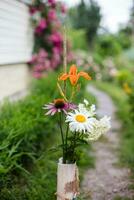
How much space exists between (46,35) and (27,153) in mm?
7418

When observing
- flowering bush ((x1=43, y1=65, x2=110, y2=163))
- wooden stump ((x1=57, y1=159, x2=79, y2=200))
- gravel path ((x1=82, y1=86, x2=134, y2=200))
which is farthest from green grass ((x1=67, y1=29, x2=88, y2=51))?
wooden stump ((x1=57, y1=159, x2=79, y2=200))

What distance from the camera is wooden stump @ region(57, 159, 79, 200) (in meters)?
4.85

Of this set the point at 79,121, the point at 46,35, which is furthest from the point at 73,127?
the point at 46,35

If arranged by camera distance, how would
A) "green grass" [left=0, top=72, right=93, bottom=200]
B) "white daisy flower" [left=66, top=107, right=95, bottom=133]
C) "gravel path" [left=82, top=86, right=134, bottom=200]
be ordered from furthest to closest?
"gravel path" [left=82, top=86, right=134, bottom=200] < "green grass" [left=0, top=72, right=93, bottom=200] < "white daisy flower" [left=66, top=107, right=95, bottom=133]

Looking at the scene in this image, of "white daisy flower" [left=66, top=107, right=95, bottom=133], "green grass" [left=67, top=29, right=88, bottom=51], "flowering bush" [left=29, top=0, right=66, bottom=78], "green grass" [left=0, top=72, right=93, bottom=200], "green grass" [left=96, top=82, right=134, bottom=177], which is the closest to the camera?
"white daisy flower" [left=66, top=107, right=95, bottom=133]

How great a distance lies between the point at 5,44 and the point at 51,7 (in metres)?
3.32

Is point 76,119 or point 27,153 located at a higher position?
point 76,119

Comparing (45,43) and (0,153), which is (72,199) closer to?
(0,153)

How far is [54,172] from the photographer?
6395 millimetres

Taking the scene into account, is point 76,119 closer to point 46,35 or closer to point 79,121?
point 79,121

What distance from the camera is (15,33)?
33.1ft

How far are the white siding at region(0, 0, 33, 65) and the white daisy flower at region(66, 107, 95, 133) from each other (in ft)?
14.8

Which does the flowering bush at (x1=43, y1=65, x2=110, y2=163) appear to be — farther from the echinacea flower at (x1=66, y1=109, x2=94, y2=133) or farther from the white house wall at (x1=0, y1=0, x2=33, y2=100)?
the white house wall at (x1=0, y1=0, x2=33, y2=100)

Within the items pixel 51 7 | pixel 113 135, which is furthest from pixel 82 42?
pixel 113 135
